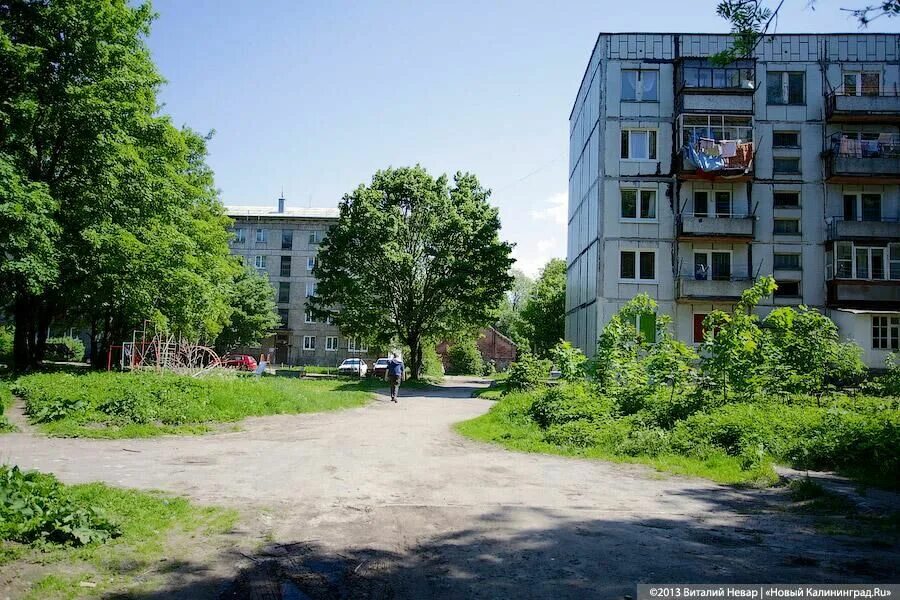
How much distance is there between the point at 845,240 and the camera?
31.0 m

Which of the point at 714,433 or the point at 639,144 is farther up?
the point at 639,144

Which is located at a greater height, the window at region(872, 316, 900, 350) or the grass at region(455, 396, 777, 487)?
the window at region(872, 316, 900, 350)

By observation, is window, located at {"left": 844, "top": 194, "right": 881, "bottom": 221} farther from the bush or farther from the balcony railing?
the bush

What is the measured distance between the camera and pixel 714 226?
A: 30797 millimetres

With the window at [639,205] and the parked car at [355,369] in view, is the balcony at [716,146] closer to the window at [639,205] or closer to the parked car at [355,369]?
the window at [639,205]

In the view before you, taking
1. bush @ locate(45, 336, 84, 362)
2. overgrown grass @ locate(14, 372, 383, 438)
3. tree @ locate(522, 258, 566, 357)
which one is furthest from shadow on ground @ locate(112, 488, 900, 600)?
bush @ locate(45, 336, 84, 362)

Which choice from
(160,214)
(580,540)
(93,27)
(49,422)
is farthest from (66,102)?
(580,540)

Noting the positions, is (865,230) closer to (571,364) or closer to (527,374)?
(527,374)

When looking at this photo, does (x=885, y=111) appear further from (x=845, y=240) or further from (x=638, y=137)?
(x=638, y=137)

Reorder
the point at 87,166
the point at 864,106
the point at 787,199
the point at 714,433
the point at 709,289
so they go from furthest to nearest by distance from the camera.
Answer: the point at 787,199 < the point at 864,106 < the point at 709,289 < the point at 87,166 < the point at 714,433

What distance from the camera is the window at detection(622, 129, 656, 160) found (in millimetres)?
31719

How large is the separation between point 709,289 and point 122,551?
97.0 ft

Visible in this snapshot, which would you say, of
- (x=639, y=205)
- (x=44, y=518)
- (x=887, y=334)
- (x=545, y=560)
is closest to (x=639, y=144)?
(x=639, y=205)

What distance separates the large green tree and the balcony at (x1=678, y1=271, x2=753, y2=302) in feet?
70.7
